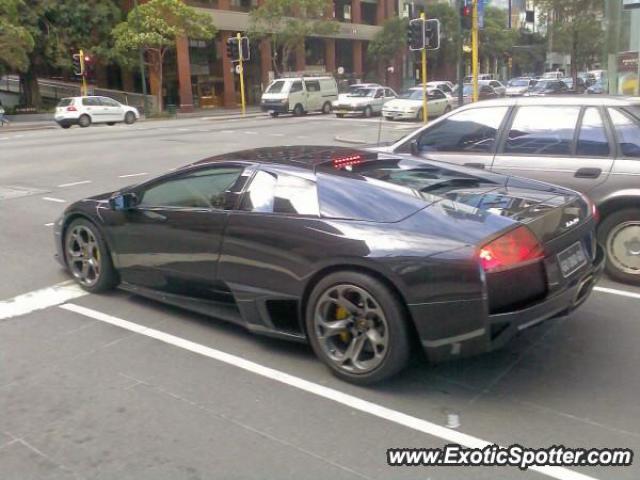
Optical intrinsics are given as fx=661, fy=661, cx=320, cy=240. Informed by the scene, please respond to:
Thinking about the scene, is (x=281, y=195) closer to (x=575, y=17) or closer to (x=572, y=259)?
(x=572, y=259)

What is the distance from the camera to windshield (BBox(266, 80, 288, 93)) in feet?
120

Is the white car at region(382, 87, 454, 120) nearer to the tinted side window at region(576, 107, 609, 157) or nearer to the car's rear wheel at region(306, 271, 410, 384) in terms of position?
the tinted side window at region(576, 107, 609, 157)

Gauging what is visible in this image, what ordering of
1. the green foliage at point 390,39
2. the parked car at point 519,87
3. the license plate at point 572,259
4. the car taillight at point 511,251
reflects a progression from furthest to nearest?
the green foliage at point 390,39 < the parked car at point 519,87 < the license plate at point 572,259 < the car taillight at point 511,251

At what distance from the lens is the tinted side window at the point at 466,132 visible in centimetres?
645

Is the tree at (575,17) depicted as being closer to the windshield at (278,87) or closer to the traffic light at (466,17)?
the windshield at (278,87)

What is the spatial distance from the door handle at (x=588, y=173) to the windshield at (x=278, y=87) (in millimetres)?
31805

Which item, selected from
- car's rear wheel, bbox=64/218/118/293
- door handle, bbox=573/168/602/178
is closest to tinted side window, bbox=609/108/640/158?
door handle, bbox=573/168/602/178

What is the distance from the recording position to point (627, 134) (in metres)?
5.74

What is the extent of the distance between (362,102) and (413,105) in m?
5.65

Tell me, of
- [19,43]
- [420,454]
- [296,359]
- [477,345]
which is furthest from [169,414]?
[19,43]

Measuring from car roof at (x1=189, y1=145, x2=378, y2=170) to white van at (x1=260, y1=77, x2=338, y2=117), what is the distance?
31773 mm

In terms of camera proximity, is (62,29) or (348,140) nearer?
(348,140)

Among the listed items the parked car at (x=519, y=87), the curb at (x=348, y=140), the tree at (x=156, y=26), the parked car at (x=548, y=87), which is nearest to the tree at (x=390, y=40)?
the parked car at (x=519, y=87)

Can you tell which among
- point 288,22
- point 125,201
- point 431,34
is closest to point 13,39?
point 288,22
